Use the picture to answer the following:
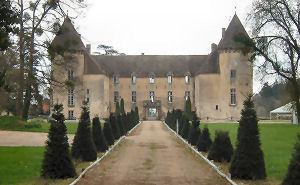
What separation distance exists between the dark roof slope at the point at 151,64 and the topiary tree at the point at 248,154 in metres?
42.8

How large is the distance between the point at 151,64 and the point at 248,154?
45717 millimetres

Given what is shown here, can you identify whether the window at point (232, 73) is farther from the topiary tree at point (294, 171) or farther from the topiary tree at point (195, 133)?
the topiary tree at point (294, 171)

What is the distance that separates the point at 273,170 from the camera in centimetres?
959

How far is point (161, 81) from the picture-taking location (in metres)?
52.3

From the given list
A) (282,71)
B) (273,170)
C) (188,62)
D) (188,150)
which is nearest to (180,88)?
(188,62)

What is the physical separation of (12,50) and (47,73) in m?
4.93

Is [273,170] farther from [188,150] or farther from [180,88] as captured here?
[180,88]

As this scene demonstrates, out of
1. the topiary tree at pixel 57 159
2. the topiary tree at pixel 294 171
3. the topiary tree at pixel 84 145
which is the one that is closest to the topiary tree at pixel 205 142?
the topiary tree at pixel 84 145

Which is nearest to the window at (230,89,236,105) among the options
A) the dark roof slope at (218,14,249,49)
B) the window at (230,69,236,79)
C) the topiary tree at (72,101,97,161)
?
the window at (230,69,236,79)

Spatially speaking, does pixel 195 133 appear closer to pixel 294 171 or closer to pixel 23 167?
pixel 23 167

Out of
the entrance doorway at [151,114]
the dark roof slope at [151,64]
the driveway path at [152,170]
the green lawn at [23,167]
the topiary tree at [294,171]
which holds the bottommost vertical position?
the driveway path at [152,170]

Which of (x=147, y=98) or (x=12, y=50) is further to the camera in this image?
(x=147, y=98)

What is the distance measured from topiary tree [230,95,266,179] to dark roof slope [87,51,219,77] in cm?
4276

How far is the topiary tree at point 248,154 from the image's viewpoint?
837cm
